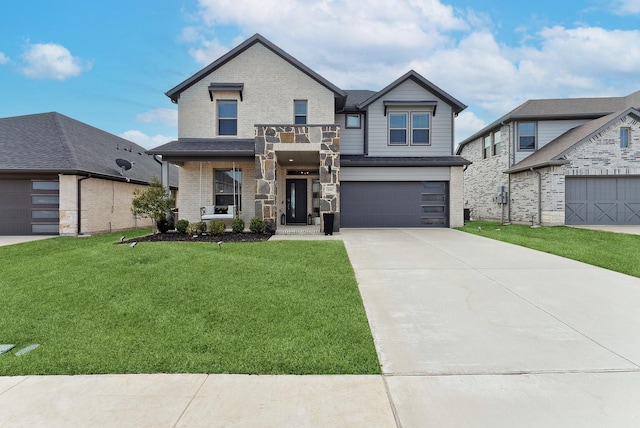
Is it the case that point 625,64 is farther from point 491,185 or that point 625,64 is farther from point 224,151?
point 224,151

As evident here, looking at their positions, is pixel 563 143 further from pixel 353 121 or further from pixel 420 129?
pixel 353 121

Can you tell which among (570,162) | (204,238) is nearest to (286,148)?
(204,238)

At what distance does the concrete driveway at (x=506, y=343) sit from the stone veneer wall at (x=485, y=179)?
14500 millimetres

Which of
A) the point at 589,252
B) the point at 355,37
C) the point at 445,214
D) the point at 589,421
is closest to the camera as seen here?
the point at 589,421

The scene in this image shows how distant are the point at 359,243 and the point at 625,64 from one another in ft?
103

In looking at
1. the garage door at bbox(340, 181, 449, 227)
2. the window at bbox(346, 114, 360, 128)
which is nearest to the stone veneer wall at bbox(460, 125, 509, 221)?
the garage door at bbox(340, 181, 449, 227)

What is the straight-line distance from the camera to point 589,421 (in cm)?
220

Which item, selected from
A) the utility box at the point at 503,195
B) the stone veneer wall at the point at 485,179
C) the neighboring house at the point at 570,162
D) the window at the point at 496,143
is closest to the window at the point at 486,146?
the stone veneer wall at the point at 485,179

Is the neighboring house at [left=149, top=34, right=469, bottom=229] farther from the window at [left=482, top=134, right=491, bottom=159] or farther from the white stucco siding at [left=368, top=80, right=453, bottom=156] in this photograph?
the window at [left=482, top=134, right=491, bottom=159]

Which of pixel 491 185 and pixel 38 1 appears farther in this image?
pixel 491 185

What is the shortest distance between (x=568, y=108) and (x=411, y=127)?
36.0ft

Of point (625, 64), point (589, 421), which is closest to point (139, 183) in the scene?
point (589, 421)

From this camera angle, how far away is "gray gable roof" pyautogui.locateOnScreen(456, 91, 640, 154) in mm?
17797

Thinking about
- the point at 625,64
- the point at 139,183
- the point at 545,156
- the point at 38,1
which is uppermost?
the point at 625,64
